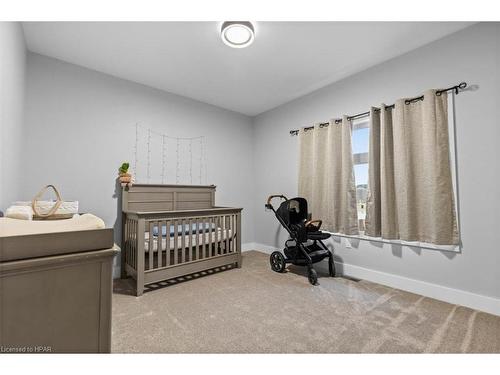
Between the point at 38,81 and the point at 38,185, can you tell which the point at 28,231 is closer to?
the point at 38,185

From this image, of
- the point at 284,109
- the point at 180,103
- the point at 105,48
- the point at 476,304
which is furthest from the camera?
the point at 284,109

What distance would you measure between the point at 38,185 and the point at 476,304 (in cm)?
420

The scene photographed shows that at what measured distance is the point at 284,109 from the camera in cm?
368

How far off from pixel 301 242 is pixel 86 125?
9.20ft

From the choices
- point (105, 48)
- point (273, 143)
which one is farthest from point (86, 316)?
point (273, 143)

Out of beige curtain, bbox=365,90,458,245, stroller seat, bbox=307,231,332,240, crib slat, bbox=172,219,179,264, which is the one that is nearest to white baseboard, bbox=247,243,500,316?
beige curtain, bbox=365,90,458,245

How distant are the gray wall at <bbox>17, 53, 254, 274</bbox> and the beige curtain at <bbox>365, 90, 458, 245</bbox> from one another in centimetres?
259

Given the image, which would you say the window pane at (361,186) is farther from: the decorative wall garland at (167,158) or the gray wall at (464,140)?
the decorative wall garland at (167,158)

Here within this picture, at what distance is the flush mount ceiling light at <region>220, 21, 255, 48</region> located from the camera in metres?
1.88

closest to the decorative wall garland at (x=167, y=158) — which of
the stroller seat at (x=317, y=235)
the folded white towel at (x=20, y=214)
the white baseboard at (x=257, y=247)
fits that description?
the white baseboard at (x=257, y=247)

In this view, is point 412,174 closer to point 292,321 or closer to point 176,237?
point 292,321

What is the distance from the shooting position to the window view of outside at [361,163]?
2.69 m

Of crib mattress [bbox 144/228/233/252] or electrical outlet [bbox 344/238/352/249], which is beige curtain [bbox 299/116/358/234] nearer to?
electrical outlet [bbox 344/238/352/249]

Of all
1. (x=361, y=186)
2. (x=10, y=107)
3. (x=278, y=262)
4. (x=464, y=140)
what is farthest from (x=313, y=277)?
(x=10, y=107)
